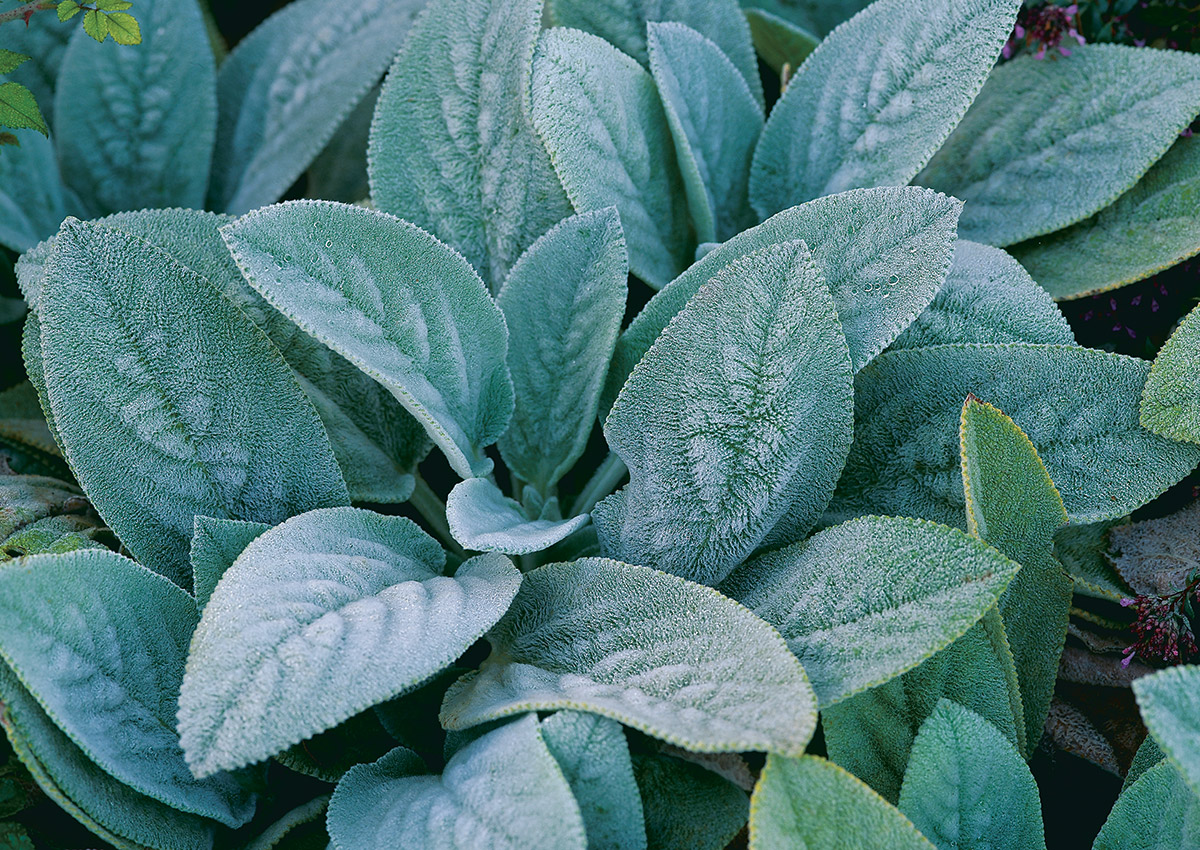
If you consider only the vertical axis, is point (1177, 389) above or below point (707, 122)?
below

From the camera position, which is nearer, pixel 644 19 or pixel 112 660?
pixel 112 660

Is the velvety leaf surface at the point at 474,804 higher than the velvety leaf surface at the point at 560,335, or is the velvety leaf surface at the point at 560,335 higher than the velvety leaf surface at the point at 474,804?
the velvety leaf surface at the point at 560,335

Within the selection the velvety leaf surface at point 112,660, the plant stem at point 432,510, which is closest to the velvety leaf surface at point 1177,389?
the plant stem at point 432,510

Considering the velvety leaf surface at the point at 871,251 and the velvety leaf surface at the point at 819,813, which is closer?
the velvety leaf surface at the point at 819,813

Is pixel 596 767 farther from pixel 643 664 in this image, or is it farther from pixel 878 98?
pixel 878 98

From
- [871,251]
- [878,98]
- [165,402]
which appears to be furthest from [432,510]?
[878,98]

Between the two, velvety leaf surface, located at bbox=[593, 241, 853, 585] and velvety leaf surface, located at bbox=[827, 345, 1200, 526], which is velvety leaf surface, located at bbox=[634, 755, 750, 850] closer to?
velvety leaf surface, located at bbox=[593, 241, 853, 585]

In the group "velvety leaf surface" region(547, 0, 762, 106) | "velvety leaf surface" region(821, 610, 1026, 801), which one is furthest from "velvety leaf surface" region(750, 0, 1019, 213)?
"velvety leaf surface" region(821, 610, 1026, 801)

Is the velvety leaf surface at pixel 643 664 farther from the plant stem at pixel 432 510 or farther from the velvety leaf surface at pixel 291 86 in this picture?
the velvety leaf surface at pixel 291 86
